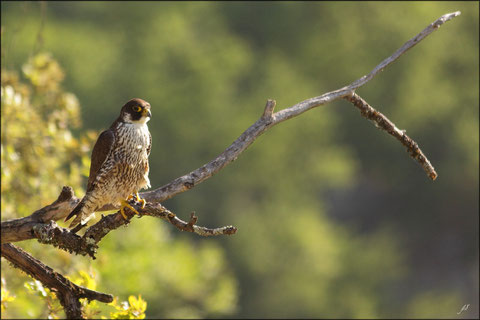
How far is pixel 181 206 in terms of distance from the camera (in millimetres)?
25312

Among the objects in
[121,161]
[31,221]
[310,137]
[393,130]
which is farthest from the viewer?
[310,137]

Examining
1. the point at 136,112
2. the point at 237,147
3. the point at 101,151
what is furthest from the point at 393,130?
the point at 101,151

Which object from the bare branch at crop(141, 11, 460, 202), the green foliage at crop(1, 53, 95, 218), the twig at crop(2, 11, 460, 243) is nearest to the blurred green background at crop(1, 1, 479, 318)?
the green foliage at crop(1, 53, 95, 218)

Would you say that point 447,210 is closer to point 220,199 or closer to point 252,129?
point 220,199

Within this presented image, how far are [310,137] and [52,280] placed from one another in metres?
27.7

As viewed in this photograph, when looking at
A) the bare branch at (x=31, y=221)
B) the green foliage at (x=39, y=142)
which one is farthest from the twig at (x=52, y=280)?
the green foliage at (x=39, y=142)

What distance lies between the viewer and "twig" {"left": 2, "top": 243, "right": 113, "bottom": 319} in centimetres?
346

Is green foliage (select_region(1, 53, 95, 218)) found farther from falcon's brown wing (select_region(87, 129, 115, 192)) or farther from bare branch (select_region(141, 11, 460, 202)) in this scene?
bare branch (select_region(141, 11, 460, 202))

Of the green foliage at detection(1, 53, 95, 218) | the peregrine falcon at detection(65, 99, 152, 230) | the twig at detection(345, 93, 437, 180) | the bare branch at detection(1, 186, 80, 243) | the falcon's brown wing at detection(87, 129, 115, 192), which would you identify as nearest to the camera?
the bare branch at detection(1, 186, 80, 243)

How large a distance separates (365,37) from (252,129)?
Result: 31086mm

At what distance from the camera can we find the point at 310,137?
3095cm

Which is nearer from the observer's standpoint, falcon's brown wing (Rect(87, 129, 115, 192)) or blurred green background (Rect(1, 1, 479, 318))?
falcon's brown wing (Rect(87, 129, 115, 192))

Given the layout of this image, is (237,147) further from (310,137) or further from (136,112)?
(310,137)

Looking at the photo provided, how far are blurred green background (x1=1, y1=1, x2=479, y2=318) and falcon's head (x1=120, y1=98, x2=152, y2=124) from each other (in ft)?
55.2
